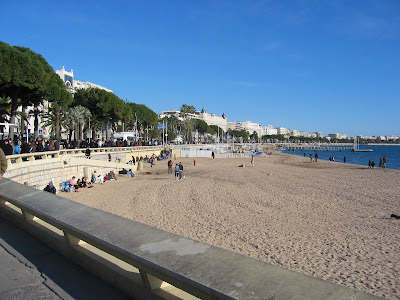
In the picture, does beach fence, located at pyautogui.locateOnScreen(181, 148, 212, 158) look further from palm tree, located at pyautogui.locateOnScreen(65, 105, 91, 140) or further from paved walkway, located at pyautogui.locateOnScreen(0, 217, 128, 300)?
paved walkway, located at pyautogui.locateOnScreen(0, 217, 128, 300)

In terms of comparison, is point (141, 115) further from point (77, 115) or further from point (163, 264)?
point (163, 264)

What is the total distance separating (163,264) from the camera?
1.95m

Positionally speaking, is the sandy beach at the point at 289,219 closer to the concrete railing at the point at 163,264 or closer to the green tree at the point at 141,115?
the concrete railing at the point at 163,264

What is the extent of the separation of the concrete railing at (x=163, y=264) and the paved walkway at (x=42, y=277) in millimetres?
88

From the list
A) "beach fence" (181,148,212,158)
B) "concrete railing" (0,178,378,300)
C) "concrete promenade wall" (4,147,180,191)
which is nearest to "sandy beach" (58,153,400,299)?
"concrete promenade wall" (4,147,180,191)

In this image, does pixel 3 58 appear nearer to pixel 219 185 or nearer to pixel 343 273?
pixel 219 185

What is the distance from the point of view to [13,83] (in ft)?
82.9

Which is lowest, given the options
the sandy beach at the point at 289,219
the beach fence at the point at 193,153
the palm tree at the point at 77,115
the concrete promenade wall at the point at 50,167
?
the sandy beach at the point at 289,219

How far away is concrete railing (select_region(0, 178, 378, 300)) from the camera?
65.7 inches

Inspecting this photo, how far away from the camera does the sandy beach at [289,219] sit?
852 cm

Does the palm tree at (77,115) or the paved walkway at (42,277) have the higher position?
the palm tree at (77,115)

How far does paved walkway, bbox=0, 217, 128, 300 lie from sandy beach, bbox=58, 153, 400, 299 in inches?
254

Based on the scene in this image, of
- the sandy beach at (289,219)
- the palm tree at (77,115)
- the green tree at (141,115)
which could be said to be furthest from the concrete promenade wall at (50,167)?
the green tree at (141,115)

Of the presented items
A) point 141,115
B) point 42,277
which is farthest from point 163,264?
point 141,115
